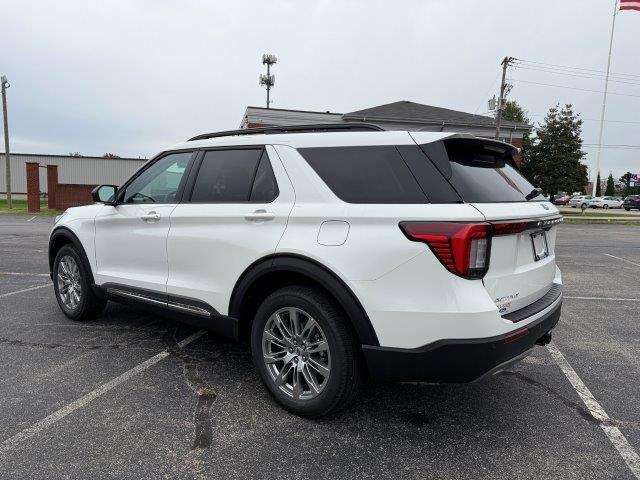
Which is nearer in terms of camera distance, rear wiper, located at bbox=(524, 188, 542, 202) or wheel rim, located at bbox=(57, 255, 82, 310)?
rear wiper, located at bbox=(524, 188, 542, 202)

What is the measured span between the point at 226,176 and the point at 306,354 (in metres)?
1.48

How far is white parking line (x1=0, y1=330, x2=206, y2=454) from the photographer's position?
2820 mm

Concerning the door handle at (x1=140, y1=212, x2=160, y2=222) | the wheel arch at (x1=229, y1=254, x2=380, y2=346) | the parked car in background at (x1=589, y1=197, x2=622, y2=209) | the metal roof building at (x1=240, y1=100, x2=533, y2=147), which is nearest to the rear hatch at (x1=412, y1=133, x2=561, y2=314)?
the wheel arch at (x1=229, y1=254, x2=380, y2=346)

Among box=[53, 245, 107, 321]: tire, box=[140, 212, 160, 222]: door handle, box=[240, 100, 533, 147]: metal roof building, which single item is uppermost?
box=[240, 100, 533, 147]: metal roof building

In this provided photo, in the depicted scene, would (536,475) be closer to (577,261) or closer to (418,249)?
(418,249)

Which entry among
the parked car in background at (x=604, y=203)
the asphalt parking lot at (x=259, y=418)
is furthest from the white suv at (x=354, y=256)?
the parked car in background at (x=604, y=203)

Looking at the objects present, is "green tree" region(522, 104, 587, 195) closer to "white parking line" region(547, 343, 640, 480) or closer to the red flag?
the red flag

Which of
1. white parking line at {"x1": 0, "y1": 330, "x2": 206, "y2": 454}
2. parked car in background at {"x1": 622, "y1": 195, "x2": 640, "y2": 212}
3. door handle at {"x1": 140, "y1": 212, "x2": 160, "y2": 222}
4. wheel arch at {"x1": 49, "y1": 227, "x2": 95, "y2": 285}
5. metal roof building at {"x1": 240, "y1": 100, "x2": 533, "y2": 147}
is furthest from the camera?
parked car in background at {"x1": 622, "y1": 195, "x2": 640, "y2": 212}

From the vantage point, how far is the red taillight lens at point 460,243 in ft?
8.30

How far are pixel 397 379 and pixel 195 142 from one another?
8.29 feet

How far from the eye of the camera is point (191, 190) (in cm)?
387

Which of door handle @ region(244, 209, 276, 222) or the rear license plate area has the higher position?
door handle @ region(244, 209, 276, 222)

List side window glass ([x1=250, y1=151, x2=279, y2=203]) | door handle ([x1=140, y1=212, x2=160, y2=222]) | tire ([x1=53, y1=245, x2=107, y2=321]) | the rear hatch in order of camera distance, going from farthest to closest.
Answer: tire ([x1=53, y1=245, x2=107, y2=321]), door handle ([x1=140, y1=212, x2=160, y2=222]), side window glass ([x1=250, y1=151, x2=279, y2=203]), the rear hatch

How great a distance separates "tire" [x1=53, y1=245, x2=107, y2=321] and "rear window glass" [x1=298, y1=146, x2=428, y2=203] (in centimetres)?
301
